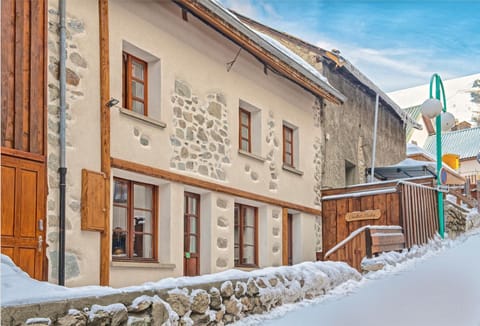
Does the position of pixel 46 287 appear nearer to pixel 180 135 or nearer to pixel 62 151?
pixel 62 151

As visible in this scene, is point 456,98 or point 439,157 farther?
point 456,98

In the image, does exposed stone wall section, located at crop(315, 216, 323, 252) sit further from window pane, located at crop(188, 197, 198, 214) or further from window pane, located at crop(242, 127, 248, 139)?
window pane, located at crop(188, 197, 198, 214)

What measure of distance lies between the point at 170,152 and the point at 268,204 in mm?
3340

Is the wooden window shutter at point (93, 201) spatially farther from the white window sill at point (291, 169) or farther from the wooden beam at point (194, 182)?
the white window sill at point (291, 169)

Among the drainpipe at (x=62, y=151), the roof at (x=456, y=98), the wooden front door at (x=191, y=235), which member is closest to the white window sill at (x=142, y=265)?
the wooden front door at (x=191, y=235)

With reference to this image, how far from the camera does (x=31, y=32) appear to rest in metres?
7.16

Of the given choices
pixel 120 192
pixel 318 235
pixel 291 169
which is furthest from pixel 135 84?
pixel 318 235

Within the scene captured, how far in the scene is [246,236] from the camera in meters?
11.8

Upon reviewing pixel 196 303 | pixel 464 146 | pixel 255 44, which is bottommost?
pixel 196 303

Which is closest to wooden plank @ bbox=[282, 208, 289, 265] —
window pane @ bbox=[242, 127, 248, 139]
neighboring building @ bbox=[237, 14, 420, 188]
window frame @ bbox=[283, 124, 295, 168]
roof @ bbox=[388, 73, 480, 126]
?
window frame @ bbox=[283, 124, 295, 168]

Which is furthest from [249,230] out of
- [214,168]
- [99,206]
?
[99,206]

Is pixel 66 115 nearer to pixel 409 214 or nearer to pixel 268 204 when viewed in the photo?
pixel 268 204

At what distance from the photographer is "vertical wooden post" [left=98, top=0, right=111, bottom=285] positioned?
25.5 ft

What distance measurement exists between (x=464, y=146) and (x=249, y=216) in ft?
121
